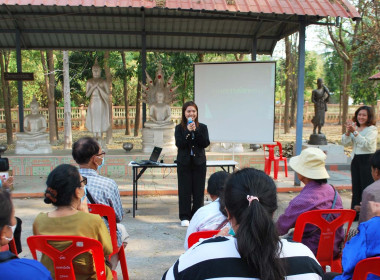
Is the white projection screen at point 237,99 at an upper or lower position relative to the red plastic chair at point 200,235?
upper

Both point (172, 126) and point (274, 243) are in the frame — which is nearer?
point (274, 243)

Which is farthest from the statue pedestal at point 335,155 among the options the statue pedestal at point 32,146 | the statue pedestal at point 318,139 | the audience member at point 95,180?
the audience member at point 95,180

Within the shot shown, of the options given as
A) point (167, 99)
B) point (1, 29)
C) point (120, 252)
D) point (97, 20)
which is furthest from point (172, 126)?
point (120, 252)

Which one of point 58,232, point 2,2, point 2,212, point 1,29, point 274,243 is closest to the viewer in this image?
point 274,243

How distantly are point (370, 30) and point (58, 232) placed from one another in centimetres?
1105

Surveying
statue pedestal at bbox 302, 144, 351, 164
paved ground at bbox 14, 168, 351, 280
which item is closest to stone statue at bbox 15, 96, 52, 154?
paved ground at bbox 14, 168, 351, 280

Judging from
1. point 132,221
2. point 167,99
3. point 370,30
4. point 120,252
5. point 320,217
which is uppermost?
point 370,30

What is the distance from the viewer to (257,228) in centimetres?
129

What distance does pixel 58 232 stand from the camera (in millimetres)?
2064

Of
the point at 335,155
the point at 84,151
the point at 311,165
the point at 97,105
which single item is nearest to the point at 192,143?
the point at 84,151

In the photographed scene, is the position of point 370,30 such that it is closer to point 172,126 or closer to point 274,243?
point 172,126

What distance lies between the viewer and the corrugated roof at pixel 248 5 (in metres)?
5.94

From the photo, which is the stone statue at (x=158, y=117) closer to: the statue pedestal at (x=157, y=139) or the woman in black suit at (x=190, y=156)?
the statue pedestal at (x=157, y=139)

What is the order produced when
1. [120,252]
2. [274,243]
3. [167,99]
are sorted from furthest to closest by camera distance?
[167,99], [120,252], [274,243]
